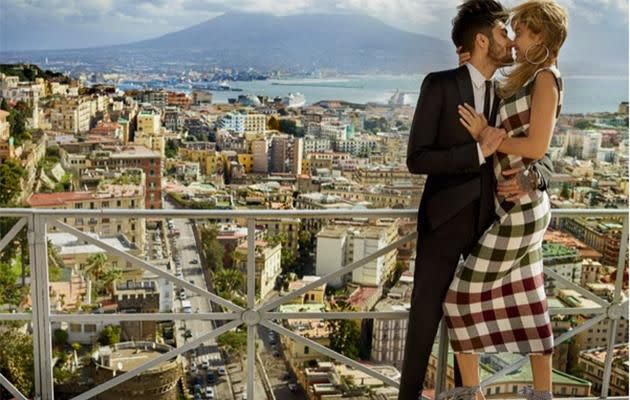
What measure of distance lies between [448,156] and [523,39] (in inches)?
11.1

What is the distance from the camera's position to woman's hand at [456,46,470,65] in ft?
5.06

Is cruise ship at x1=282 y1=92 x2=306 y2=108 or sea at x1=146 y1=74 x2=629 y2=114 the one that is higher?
sea at x1=146 y1=74 x2=629 y2=114

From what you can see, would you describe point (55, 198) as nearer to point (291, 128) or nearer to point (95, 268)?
point (291, 128)

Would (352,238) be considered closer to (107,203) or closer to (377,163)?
(107,203)

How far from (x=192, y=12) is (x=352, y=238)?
45.9 metres

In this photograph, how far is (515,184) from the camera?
151 centimetres


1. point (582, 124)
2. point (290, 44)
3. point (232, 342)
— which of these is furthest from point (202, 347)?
point (290, 44)

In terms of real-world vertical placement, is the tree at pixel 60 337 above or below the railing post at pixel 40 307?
below

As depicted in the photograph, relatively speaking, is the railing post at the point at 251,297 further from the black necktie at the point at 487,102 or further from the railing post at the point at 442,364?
the black necktie at the point at 487,102

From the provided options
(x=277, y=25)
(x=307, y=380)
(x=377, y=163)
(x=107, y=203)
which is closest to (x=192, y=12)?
(x=277, y=25)

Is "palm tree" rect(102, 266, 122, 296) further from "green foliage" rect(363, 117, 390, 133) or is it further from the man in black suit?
"green foliage" rect(363, 117, 390, 133)

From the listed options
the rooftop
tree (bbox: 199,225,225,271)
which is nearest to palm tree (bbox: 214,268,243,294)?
tree (bbox: 199,225,225,271)

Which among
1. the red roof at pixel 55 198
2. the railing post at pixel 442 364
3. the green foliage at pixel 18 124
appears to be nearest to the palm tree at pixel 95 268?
the railing post at pixel 442 364

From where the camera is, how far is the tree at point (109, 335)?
2219mm
